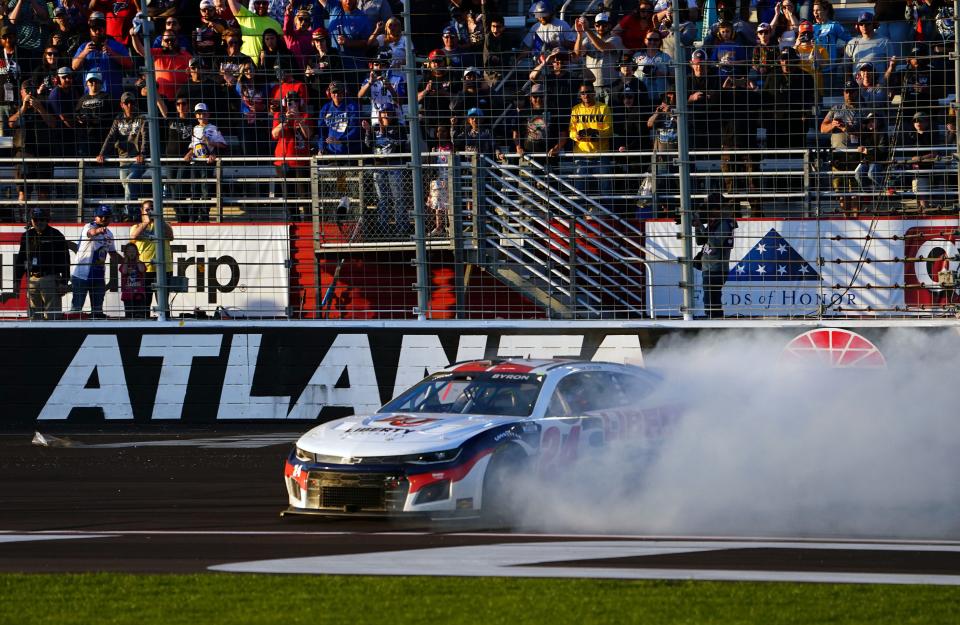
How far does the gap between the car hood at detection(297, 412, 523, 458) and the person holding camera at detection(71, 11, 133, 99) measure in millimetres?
6926

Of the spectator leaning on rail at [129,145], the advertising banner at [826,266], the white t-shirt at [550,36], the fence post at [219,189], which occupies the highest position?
the white t-shirt at [550,36]

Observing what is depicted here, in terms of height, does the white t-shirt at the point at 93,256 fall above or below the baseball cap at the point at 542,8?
below

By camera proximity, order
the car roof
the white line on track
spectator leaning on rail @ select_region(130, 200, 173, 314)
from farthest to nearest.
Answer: spectator leaning on rail @ select_region(130, 200, 173, 314), the car roof, the white line on track

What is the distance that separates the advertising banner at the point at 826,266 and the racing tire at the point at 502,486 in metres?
4.80

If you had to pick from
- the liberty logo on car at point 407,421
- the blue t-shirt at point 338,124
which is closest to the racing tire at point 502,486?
the liberty logo on car at point 407,421

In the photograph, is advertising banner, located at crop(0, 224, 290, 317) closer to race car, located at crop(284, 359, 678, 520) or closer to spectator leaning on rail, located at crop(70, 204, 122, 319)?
spectator leaning on rail, located at crop(70, 204, 122, 319)

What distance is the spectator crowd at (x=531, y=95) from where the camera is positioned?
1391cm

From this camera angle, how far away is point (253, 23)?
18.0 meters

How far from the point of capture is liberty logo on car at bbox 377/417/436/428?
9414 mm

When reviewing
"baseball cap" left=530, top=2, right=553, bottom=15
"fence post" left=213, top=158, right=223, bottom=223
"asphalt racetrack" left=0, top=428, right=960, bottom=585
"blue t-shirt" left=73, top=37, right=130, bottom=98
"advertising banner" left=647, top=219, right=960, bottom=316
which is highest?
"baseball cap" left=530, top=2, right=553, bottom=15

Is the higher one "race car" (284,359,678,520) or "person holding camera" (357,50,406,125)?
"person holding camera" (357,50,406,125)

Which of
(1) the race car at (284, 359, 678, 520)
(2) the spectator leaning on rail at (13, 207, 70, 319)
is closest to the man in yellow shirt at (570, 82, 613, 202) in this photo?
(1) the race car at (284, 359, 678, 520)

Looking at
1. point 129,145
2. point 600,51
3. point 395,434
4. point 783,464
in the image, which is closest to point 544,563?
point 395,434

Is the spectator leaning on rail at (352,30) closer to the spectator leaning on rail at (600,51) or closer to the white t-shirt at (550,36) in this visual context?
the white t-shirt at (550,36)
